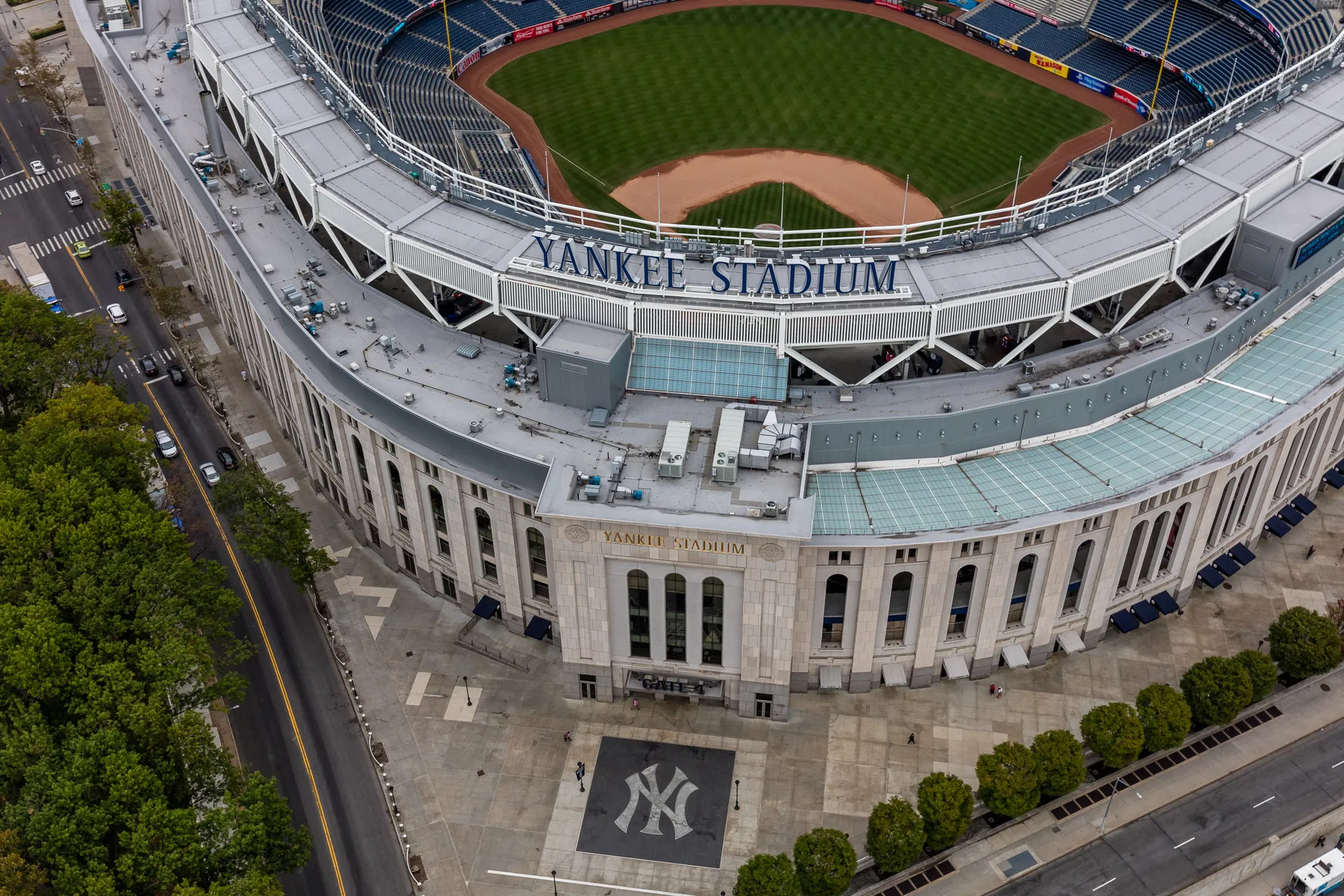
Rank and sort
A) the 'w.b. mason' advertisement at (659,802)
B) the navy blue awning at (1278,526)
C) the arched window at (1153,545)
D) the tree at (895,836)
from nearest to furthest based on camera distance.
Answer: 1. the tree at (895,836)
2. the 'w.b. mason' advertisement at (659,802)
3. the arched window at (1153,545)
4. the navy blue awning at (1278,526)

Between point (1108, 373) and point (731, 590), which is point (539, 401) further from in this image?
point (1108, 373)

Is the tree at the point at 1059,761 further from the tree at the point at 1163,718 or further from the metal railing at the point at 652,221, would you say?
the metal railing at the point at 652,221

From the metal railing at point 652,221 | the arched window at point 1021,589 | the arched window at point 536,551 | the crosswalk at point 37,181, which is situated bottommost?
the arched window at point 536,551

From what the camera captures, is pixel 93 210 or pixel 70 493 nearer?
pixel 70 493

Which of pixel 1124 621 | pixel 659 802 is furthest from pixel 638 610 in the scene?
pixel 1124 621

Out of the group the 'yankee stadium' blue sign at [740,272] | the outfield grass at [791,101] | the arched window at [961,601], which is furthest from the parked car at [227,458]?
the arched window at [961,601]

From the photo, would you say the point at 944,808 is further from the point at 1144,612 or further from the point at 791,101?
the point at 791,101

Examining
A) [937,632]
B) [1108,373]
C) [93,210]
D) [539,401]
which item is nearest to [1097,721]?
[937,632]
